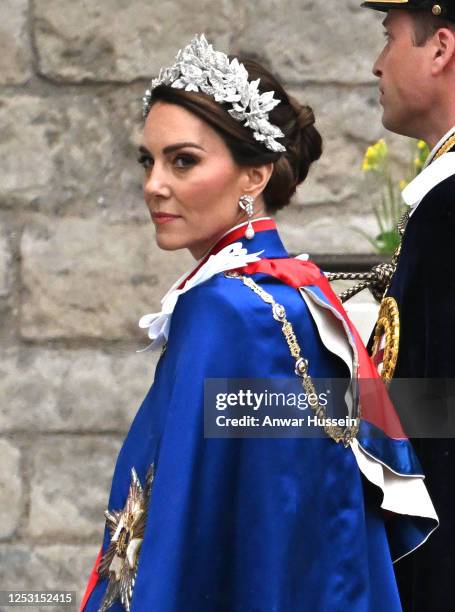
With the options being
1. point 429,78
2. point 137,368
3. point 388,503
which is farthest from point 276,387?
point 137,368

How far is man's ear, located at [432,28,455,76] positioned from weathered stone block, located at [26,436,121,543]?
1813 mm

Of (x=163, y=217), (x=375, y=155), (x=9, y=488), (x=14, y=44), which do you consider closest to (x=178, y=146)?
(x=163, y=217)

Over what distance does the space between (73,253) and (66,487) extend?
2.23ft

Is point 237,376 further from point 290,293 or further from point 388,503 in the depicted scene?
point 388,503

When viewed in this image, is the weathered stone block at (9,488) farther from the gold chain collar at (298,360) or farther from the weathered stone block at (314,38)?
the gold chain collar at (298,360)

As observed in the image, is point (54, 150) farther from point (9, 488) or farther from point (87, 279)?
point (9, 488)

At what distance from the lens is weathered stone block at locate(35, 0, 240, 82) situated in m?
4.21

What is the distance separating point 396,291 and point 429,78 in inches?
17.1

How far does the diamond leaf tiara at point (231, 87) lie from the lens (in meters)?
2.67

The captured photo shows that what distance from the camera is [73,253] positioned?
421 cm

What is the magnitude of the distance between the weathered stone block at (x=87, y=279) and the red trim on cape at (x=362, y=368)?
1.58 meters

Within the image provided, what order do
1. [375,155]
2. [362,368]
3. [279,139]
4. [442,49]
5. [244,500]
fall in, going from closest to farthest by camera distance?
[244,500], [362,368], [279,139], [442,49], [375,155]

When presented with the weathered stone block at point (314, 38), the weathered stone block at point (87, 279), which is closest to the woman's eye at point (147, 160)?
the weathered stone block at point (87, 279)

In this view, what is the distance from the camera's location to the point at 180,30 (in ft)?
13.9
